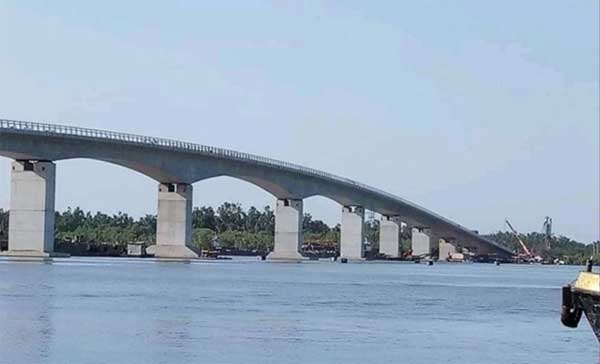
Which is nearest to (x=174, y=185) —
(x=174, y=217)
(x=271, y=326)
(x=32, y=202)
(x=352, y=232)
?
(x=174, y=217)

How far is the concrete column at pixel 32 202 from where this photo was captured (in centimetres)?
10794

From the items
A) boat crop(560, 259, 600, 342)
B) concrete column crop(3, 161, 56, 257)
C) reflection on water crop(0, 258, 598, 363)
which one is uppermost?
concrete column crop(3, 161, 56, 257)

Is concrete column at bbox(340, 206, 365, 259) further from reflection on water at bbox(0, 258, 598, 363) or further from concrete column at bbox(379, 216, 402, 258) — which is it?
reflection on water at bbox(0, 258, 598, 363)

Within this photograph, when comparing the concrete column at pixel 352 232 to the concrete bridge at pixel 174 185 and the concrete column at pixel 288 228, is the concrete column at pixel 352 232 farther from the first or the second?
the concrete column at pixel 288 228

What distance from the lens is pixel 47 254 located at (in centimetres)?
11025

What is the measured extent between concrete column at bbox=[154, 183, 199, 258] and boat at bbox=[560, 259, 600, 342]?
104000 millimetres

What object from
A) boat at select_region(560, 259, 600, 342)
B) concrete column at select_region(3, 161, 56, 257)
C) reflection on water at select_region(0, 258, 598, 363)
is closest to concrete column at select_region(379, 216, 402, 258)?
concrete column at select_region(3, 161, 56, 257)

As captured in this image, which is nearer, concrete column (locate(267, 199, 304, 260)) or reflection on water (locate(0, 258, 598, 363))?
reflection on water (locate(0, 258, 598, 363))

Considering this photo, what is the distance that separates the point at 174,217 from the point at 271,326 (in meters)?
89.5

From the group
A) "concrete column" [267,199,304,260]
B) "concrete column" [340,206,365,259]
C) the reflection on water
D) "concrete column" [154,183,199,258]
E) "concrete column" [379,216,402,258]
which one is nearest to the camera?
the reflection on water

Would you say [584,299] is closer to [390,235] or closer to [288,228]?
→ [288,228]

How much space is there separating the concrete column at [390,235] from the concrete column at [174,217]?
5805 centimetres

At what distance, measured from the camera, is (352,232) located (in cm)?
16850

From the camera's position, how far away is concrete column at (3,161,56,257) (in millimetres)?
107938
